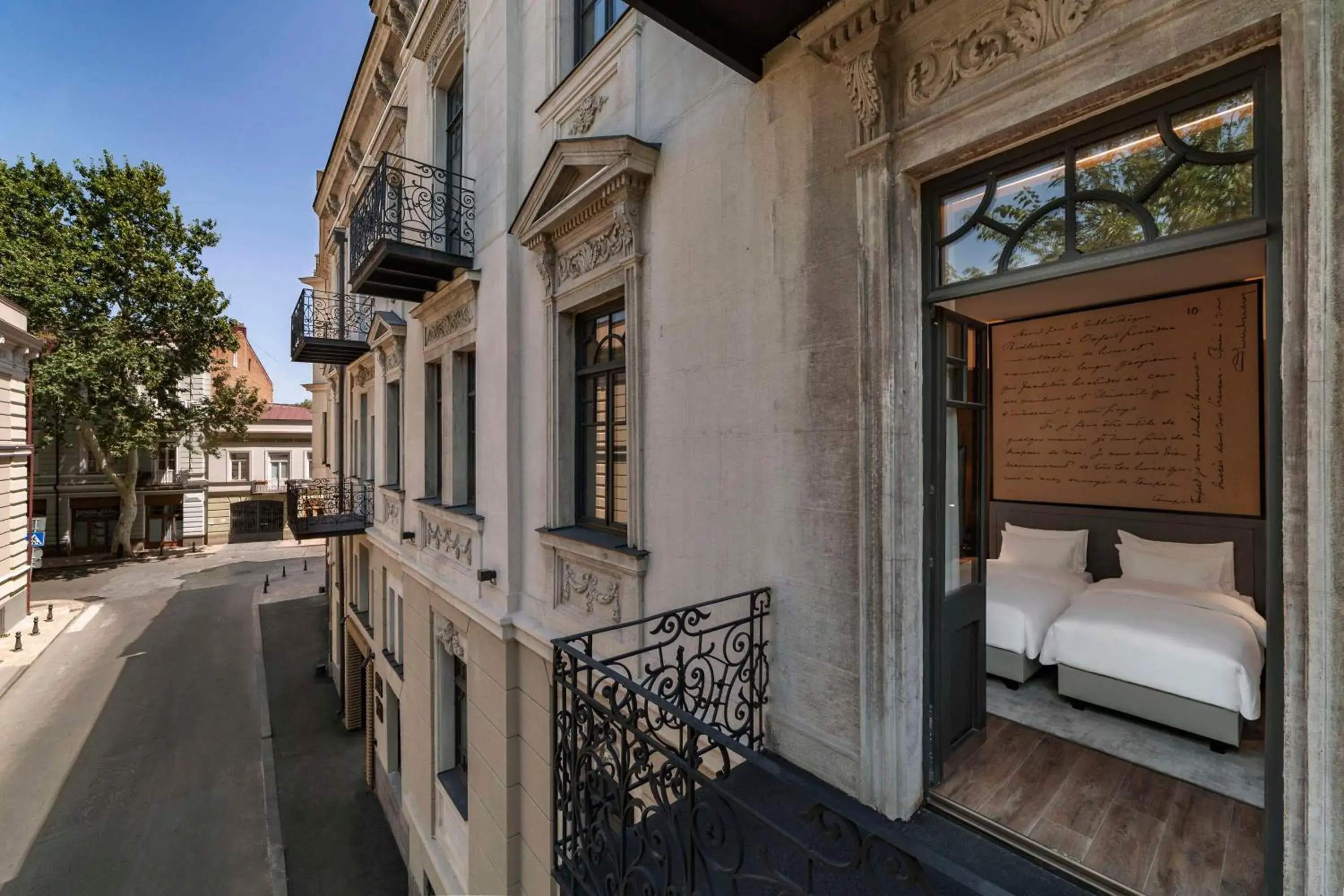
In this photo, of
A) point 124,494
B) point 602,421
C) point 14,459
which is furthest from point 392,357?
point 124,494

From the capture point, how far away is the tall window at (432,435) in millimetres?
8117

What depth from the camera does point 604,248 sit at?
4613 mm

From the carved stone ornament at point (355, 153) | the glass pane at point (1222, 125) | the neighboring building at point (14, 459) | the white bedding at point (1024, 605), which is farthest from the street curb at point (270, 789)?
the carved stone ornament at point (355, 153)

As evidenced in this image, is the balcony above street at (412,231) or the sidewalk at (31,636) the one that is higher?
the balcony above street at (412,231)

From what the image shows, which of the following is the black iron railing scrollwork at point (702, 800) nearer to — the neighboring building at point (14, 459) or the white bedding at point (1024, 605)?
the white bedding at point (1024, 605)

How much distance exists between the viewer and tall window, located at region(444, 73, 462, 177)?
795 cm

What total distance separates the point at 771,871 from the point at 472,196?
705cm

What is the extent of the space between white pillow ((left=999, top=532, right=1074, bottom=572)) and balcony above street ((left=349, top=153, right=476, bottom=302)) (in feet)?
23.4

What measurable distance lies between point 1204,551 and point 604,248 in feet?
20.4

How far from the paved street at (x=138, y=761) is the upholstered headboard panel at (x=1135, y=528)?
1105cm

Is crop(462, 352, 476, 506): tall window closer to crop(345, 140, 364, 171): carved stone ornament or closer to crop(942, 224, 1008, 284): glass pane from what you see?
crop(942, 224, 1008, 284): glass pane

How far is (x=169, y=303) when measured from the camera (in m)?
21.9

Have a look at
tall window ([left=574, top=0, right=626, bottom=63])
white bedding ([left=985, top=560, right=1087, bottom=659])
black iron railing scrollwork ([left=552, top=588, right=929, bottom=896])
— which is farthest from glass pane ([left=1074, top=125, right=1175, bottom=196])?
tall window ([left=574, top=0, right=626, bottom=63])

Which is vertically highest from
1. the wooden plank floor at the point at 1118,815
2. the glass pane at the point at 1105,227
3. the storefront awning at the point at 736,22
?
the storefront awning at the point at 736,22
